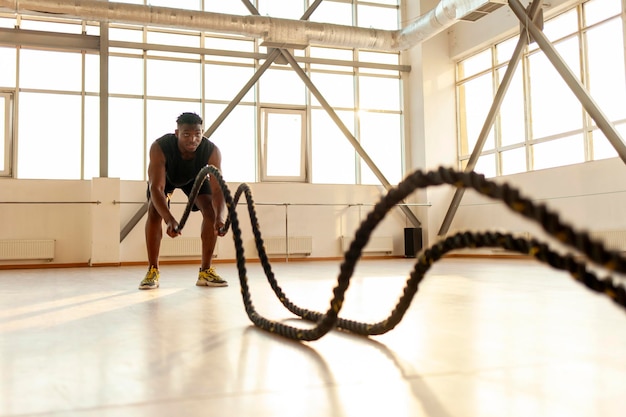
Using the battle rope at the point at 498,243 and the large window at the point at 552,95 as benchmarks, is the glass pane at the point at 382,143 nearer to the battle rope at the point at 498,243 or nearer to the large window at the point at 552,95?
the large window at the point at 552,95

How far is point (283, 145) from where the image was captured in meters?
10.8

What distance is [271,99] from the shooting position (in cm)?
1080

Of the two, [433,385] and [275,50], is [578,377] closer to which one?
[433,385]

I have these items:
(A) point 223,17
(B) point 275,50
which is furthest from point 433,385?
(B) point 275,50

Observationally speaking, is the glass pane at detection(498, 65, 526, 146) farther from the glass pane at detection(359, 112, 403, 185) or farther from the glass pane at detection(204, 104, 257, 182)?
the glass pane at detection(204, 104, 257, 182)

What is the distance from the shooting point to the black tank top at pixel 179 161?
410 cm

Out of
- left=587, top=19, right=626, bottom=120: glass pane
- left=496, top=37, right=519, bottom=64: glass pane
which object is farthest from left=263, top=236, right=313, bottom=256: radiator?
left=587, top=19, right=626, bottom=120: glass pane

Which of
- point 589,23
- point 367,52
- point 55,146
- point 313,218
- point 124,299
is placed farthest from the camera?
point 367,52

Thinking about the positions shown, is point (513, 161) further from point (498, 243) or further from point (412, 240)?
point (498, 243)

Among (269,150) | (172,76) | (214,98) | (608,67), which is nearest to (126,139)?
(172,76)

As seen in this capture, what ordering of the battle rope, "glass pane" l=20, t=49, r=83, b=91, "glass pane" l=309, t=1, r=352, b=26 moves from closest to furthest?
1. the battle rope
2. "glass pane" l=20, t=49, r=83, b=91
3. "glass pane" l=309, t=1, r=352, b=26

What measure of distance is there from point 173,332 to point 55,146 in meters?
8.45

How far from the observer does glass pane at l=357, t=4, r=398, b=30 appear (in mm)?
11531

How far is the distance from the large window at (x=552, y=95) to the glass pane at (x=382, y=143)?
1.23 meters
